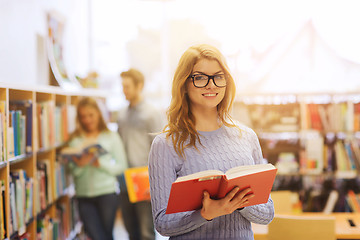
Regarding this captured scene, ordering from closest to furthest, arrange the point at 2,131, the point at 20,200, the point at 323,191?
the point at 2,131 < the point at 20,200 < the point at 323,191

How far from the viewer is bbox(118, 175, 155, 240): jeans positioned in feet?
9.82

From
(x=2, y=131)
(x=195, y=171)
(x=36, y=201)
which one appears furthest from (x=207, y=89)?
(x=36, y=201)

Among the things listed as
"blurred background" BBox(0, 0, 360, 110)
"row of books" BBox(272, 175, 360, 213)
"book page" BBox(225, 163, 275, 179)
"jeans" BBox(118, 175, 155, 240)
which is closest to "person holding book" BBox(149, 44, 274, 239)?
"book page" BBox(225, 163, 275, 179)

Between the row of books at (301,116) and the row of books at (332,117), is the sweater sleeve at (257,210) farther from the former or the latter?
the row of books at (332,117)

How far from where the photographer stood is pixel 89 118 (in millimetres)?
3141

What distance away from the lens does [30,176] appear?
255 cm

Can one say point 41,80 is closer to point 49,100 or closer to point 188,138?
point 49,100

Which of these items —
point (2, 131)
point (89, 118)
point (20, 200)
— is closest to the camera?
point (2, 131)

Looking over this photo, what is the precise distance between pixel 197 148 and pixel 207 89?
0.23 m

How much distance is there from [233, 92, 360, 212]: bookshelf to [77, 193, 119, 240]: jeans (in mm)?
1556

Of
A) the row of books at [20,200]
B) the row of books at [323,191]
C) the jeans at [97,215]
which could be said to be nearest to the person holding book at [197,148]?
the row of books at [20,200]

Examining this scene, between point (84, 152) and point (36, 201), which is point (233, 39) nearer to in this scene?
point (84, 152)

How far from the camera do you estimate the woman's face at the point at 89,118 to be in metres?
3.12

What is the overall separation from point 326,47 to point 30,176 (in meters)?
4.17
